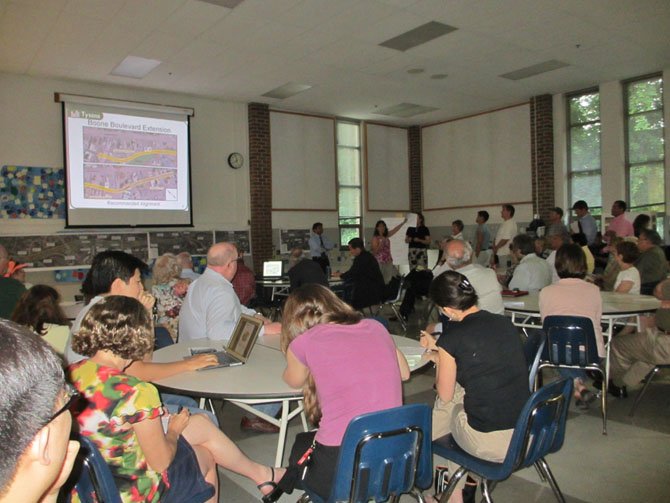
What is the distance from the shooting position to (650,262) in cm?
552

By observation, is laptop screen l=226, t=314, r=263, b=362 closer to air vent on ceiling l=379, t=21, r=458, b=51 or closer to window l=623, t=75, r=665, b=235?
air vent on ceiling l=379, t=21, r=458, b=51

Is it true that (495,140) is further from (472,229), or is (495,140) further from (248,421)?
(248,421)

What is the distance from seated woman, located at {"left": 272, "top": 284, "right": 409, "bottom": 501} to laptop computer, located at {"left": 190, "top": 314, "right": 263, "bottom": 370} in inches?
23.3

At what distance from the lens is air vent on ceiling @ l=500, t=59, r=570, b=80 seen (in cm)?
Result: 848

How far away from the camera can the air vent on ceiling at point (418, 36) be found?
6.83 metres

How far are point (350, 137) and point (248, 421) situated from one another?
935cm

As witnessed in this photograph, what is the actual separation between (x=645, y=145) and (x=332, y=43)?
6077mm

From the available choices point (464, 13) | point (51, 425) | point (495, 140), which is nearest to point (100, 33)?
point (464, 13)

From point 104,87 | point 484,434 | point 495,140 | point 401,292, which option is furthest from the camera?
point 495,140

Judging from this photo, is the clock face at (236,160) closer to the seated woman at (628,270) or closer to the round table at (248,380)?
the seated woman at (628,270)

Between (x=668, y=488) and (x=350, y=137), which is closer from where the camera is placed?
(x=668, y=488)

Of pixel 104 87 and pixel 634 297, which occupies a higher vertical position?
pixel 104 87

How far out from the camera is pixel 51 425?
0.72m

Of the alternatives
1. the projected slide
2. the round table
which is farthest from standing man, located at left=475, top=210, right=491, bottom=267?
the round table
